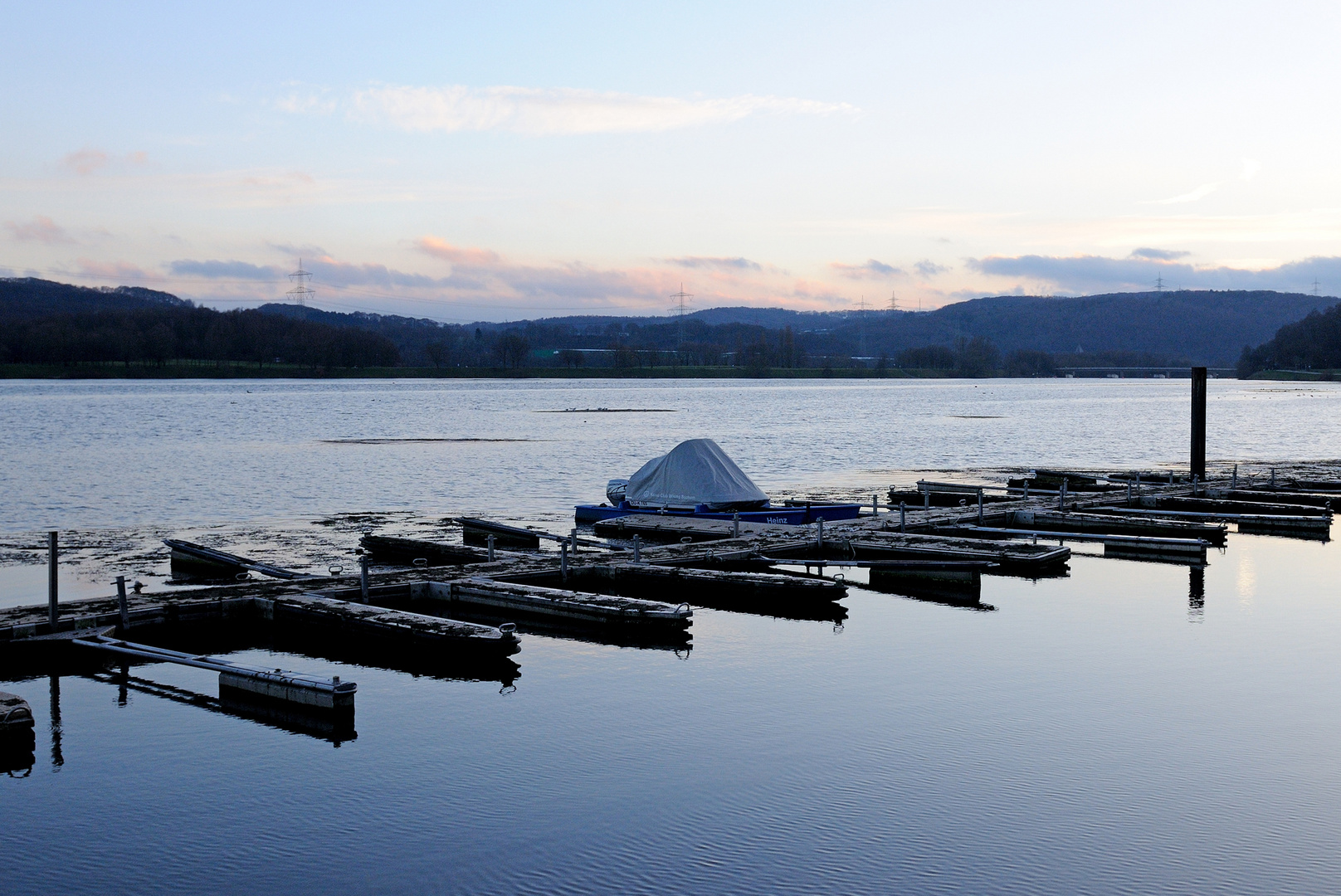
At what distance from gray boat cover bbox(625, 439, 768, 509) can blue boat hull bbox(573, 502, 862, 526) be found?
0.68ft

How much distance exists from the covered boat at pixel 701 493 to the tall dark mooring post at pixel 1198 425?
45.6 ft

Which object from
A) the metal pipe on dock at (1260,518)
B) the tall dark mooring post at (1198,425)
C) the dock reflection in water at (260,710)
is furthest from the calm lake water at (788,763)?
the tall dark mooring post at (1198,425)

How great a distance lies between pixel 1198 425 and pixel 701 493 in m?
17.3

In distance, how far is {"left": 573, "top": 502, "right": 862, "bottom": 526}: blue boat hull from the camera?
84.6 feet

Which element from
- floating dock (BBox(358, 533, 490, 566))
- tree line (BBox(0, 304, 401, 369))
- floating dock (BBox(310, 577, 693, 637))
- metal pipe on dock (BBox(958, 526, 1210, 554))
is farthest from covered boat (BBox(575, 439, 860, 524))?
tree line (BBox(0, 304, 401, 369))

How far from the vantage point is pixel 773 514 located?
25781 mm

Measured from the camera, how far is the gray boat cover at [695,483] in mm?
27094

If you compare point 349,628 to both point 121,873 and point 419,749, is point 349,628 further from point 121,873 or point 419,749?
point 121,873

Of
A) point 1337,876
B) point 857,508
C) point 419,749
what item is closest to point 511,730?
point 419,749

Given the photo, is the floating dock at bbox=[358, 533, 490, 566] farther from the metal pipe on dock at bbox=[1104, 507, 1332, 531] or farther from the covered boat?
the metal pipe on dock at bbox=[1104, 507, 1332, 531]

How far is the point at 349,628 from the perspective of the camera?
1576 cm

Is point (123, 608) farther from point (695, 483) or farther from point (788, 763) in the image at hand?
point (695, 483)

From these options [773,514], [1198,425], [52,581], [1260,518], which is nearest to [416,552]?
[773,514]

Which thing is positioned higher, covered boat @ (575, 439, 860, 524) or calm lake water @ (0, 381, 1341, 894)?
covered boat @ (575, 439, 860, 524)
